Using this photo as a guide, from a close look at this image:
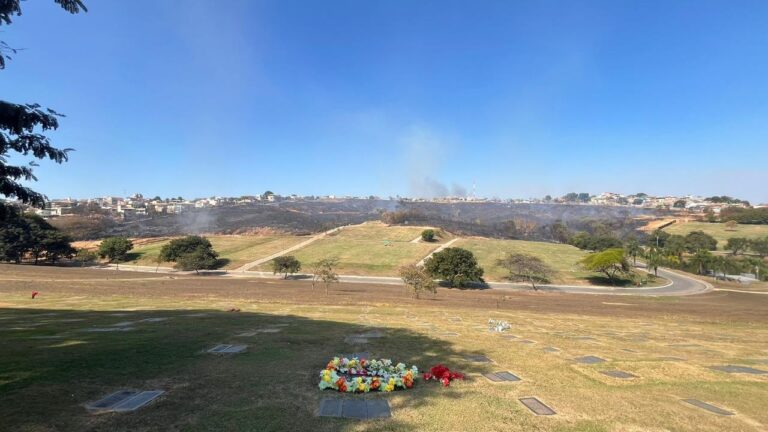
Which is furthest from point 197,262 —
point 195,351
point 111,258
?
point 195,351

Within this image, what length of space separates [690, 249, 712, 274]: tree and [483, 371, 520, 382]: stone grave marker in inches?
4466

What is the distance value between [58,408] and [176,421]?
249 cm

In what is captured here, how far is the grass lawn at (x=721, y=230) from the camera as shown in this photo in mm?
137625

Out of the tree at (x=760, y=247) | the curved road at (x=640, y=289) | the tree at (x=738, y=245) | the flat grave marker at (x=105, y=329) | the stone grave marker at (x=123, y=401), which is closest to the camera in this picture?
the stone grave marker at (x=123, y=401)

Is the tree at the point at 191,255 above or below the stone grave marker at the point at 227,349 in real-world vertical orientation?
below

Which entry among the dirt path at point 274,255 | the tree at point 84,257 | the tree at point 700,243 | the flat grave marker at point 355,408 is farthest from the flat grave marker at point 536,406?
the tree at point 700,243

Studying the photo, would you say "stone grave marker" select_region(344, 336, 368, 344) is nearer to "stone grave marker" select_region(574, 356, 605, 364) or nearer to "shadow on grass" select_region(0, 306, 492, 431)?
"shadow on grass" select_region(0, 306, 492, 431)

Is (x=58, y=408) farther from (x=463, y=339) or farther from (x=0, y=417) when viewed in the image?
(x=463, y=339)

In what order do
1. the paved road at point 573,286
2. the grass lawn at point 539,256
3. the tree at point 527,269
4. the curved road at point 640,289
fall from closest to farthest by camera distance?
the curved road at point 640,289, the paved road at point 573,286, the tree at point 527,269, the grass lawn at point 539,256

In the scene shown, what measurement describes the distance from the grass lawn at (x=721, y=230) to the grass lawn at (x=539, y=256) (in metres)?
68.4

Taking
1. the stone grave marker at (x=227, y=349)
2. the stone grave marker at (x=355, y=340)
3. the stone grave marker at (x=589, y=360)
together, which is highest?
the stone grave marker at (x=227, y=349)

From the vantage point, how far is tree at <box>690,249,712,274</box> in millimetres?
93688

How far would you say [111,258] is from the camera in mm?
95750

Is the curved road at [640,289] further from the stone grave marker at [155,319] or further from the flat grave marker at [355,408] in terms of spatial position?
the flat grave marker at [355,408]
